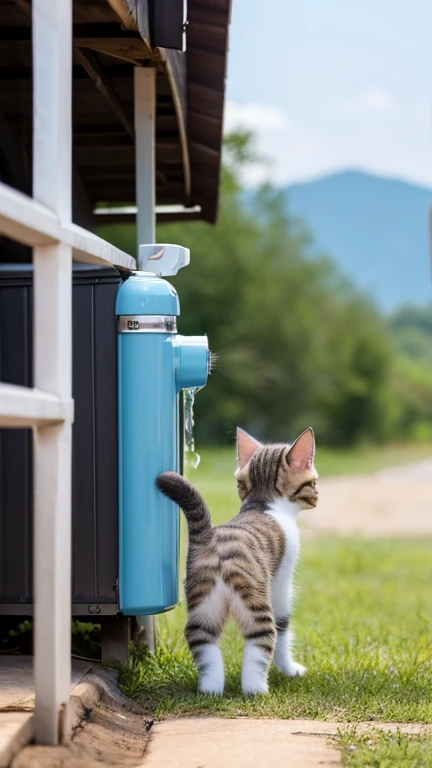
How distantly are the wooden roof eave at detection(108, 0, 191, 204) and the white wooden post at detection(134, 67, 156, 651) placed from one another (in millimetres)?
99

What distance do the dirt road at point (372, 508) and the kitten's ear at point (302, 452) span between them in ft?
25.3

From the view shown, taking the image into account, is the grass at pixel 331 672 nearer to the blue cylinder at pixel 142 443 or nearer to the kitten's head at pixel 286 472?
the blue cylinder at pixel 142 443

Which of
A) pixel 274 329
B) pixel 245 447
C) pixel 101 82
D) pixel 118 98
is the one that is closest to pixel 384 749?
pixel 245 447

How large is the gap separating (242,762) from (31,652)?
4.96 ft

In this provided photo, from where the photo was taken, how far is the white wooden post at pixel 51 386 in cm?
246

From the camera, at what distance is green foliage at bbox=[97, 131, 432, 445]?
106ft

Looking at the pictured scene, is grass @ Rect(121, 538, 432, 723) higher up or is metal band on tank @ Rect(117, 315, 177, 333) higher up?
metal band on tank @ Rect(117, 315, 177, 333)

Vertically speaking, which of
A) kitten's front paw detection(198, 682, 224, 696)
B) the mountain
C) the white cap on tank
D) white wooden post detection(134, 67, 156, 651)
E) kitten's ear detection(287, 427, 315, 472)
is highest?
the mountain

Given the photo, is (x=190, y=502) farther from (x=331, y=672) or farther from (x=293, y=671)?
(x=331, y=672)

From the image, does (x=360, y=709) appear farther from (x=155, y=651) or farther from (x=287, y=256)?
(x=287, y=256)

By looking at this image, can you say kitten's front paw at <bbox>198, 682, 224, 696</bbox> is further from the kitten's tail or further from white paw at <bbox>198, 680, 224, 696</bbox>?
the kitten's tail

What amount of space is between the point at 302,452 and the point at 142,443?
2.02ft

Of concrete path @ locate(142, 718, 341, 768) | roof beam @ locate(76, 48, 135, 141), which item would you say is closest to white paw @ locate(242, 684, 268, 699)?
concrete path @ locate(142, 718, 341, 768)

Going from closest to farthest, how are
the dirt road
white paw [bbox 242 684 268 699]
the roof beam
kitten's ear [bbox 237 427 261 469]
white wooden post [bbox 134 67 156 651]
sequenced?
white paw [bbox 242 684 268 699], kitten's ear [bbox 237 427 261 469], the roof beam, white wooden post [bbox 134 67 156 651], the dirt road
